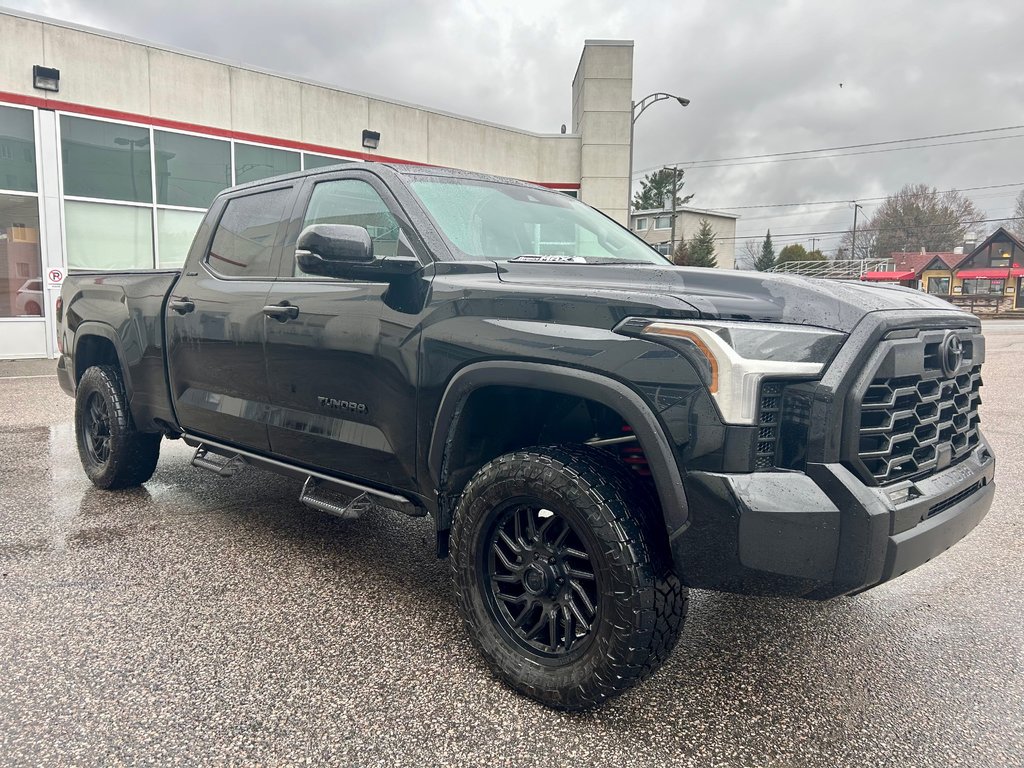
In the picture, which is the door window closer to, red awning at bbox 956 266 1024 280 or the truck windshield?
the truck windshield

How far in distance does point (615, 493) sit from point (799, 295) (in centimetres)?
79

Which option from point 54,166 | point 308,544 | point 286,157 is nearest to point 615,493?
point 308,544

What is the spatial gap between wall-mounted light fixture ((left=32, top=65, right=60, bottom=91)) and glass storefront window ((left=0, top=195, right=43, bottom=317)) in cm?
189

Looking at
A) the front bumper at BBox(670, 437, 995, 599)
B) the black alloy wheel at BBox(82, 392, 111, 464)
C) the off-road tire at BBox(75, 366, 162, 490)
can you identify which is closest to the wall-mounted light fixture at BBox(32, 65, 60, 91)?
the off-road tire at BBox(75, 366, 162, 490)

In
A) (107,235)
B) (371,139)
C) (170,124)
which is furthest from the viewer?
(371,139)

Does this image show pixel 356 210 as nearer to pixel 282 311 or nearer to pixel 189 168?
pixel 282 311

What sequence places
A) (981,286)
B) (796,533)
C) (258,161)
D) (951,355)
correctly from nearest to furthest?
(796,533), (951,355), (258,161), (981,286)

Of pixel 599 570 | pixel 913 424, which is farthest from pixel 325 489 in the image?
pixel 913 424

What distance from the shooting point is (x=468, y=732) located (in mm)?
2230

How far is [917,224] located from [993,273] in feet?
26.2

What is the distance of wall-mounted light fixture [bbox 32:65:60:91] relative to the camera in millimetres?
12336

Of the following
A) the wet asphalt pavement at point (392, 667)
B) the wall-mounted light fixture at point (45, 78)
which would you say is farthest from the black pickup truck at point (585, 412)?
the wall-mounted light fixture at point (45, 78)

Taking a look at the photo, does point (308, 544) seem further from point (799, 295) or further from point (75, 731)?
point (799, 295)

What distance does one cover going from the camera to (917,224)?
217ft
